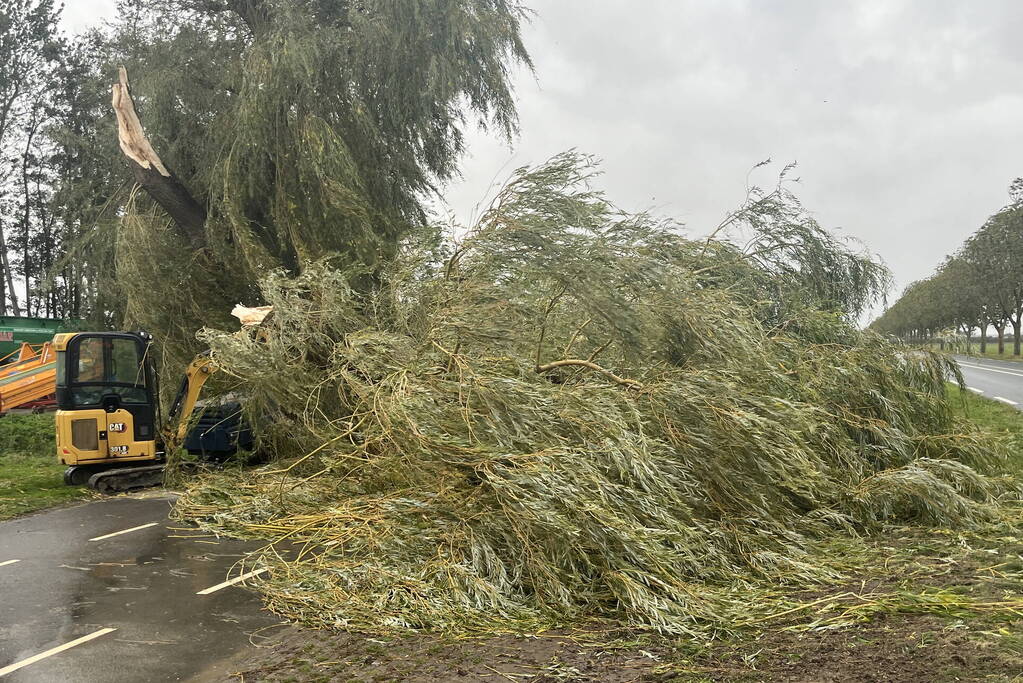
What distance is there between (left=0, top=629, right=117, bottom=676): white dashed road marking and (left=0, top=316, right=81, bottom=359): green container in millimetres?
20047

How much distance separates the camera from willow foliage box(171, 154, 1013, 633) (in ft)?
17.0

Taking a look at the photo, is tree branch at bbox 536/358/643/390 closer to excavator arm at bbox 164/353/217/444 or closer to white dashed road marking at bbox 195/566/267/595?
white dashed road marking at bbox 195/566/267/595

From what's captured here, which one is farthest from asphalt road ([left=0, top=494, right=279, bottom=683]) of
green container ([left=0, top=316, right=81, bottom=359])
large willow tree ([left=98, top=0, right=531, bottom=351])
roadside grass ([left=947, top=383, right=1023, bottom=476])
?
green container ([left=0, top=316, right=81, bottom=359])

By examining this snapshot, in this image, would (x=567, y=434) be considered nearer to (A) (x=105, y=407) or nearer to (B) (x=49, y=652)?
(B) (x=49, y=652)

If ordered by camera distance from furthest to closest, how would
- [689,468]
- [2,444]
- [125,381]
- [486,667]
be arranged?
1. [2,444]
2. [125,381]
3. [689,468]
4. [486,667]

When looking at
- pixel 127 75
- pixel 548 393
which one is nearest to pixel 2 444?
pixel 127 75

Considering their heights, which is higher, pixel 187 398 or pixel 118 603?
pixel 187 398

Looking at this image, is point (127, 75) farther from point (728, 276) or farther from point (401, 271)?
point (728, 276)

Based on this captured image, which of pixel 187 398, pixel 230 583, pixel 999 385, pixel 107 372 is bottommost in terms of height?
pixel 230 583

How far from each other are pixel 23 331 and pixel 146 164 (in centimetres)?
1426

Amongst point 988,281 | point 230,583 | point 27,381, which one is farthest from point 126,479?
point 988,281

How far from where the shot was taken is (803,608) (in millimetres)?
4809

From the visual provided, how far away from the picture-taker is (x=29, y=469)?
11.8 metres

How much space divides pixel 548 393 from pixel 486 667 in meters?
2.58
